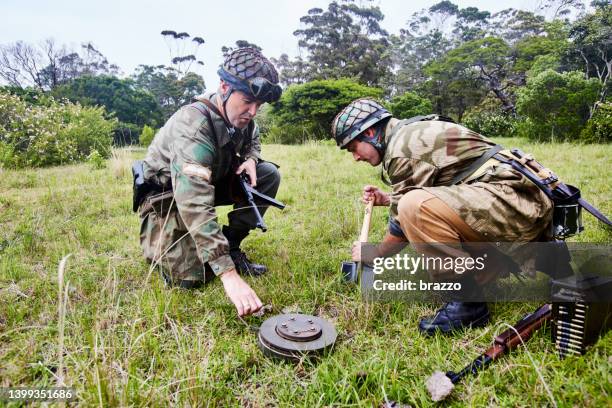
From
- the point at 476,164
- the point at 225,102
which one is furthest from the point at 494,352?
the point at 225,102

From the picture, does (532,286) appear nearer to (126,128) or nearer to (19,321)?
(19,321)

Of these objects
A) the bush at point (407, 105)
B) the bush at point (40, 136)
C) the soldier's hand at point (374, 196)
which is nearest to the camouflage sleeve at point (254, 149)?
the soldier's hand at point (374, 196)

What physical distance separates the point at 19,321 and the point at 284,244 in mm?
2201

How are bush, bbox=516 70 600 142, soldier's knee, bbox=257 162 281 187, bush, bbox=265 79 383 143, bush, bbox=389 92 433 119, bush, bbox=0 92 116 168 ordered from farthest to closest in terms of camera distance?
bush, bbox=389 92 433 119 → bush, bbox=265 79 383 143 → bush, bbox=516 70 600 142 → bush, bbox=0 92 116 168 → soldier's knee, bbox=257 162 281 187

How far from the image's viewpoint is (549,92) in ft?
40.9

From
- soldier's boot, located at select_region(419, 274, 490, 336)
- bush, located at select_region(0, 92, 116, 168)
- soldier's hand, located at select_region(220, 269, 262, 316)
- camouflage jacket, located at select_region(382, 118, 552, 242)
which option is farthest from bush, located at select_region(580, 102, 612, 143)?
bush, located at select_region(0, 92, 116, 168)

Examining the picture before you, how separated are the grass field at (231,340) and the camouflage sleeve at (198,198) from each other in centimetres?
39

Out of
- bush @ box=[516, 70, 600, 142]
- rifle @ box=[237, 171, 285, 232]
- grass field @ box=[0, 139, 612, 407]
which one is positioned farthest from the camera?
bush @ box=[516, 70, 600, 142]

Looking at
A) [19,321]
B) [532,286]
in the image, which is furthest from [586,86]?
[19,321]

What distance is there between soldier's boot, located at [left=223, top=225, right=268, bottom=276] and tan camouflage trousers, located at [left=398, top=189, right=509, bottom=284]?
4.47 feet

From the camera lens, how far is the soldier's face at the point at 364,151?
270cm

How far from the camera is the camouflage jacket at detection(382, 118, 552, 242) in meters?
2.19

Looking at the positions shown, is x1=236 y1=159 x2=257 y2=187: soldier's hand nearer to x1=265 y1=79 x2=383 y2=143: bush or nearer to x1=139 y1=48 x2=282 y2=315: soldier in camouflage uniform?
x1=139 y1=48 x2=282 y2=315: soldier in camouflage uniform

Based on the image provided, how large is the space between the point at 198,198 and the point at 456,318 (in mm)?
1680
